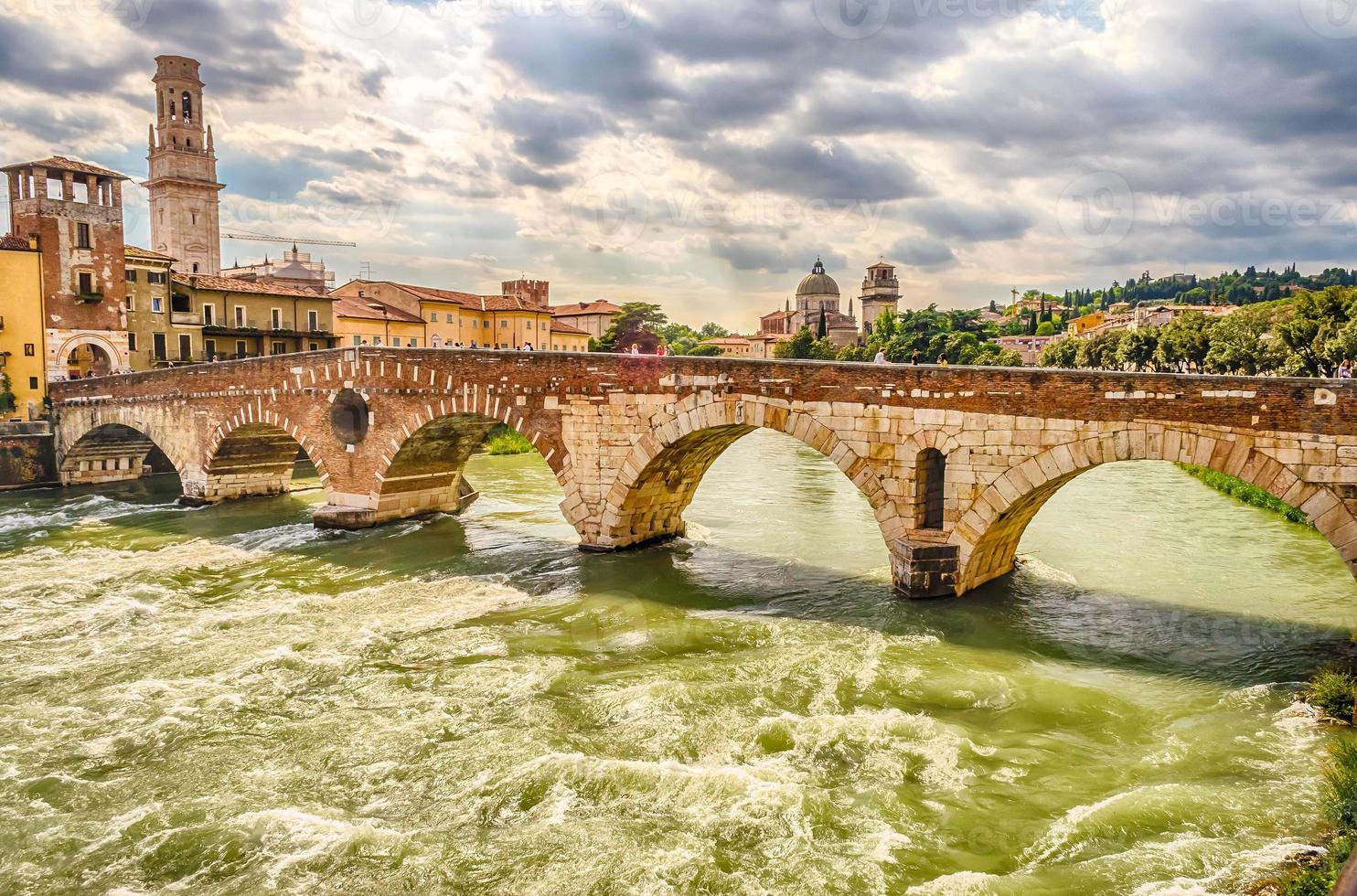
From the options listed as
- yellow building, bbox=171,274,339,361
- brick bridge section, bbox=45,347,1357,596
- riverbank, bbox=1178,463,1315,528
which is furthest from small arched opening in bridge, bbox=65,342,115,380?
riverbank, bbox=1178,463,1315,528

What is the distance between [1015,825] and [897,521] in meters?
7.20

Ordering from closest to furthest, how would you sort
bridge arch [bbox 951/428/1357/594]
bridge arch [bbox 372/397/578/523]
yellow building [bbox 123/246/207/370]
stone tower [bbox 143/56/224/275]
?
bridge arch [bbox 951/428/1357/594], bridge arch [bbox 372/397/578/523], yellow building [bbox 123/246/207/370], stone tower [bbox 143/56/224/275]

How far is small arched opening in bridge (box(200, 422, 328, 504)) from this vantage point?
26094mm

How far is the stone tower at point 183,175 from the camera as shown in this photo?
2222 inches

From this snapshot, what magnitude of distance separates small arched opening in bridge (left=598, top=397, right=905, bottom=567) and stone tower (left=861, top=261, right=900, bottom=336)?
9240cm

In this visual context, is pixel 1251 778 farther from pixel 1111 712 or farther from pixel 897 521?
pixel 897 521

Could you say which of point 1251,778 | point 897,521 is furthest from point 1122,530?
point 1251,778

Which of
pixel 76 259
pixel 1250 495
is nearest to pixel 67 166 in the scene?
pixel 76 259

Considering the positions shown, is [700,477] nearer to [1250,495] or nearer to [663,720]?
[663,720]

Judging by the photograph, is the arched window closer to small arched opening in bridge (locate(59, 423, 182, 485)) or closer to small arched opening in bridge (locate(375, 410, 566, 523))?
small arched opening in bridge (locate(375, 410, 566, 523))

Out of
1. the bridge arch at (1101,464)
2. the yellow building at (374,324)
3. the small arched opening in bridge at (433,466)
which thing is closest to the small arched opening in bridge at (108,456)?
the small arched opening in bridge at (433,466)

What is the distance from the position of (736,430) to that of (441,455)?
913 cm

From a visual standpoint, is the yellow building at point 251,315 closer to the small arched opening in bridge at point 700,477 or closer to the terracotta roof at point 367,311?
the terracotta roof at point 367,311

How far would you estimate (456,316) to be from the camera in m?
56.0
